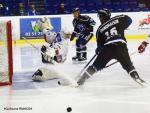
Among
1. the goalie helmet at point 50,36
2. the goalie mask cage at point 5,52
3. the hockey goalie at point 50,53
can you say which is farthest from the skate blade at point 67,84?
the goalie mask cage at point 5,52

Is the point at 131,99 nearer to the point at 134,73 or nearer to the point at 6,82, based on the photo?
the point at 134,73

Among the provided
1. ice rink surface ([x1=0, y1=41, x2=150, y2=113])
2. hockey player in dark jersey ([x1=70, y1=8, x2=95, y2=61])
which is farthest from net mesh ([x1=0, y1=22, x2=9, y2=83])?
hockey player in dark jersey ([x1=70, y1=8, x2=95, y2=61])

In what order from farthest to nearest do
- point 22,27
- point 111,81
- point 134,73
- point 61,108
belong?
point 22,27
point 111,81
point 134,73
point 61,108

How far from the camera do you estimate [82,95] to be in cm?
626

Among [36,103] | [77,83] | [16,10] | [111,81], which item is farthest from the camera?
[16,10]

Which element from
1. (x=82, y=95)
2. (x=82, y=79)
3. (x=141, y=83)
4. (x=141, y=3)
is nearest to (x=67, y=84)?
(x=82, y=79)

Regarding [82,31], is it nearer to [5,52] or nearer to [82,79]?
[5,52]

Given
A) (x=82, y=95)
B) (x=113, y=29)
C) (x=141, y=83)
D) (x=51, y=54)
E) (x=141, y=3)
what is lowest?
(x=82, y=95)

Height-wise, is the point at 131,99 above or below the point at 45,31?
below

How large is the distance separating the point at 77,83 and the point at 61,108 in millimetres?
1532

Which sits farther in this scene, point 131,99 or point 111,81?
point 111,81

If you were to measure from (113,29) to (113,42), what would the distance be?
189 millimetres

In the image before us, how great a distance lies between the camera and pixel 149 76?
7.72 meters

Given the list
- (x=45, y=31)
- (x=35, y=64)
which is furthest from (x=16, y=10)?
(x=45, y=31)
